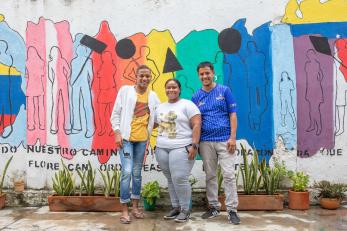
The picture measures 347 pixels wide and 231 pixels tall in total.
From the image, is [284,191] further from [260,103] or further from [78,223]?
[78,223]

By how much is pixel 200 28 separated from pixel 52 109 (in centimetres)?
247

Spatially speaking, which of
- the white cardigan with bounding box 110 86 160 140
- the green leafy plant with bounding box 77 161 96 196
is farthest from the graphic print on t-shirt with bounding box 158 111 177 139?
the green leafy plant with bounding box 77 161 96 196

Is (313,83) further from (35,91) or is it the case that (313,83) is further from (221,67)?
(35,91)

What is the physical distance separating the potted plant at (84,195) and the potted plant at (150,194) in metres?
0.36

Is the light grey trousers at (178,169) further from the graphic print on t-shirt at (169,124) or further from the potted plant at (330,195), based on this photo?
the potted plant at (330,195)

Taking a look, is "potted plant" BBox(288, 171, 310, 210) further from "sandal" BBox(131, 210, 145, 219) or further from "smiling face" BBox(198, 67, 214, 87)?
"sandal" BBox(131, 210, 145, 219)

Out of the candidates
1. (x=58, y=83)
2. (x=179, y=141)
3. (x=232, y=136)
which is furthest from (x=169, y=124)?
(x=58, y=83)

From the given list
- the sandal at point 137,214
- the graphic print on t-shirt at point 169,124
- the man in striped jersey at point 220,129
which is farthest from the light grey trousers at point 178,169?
the sandal at point 137,214

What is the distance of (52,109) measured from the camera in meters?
5.80

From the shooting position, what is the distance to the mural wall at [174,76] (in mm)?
5668

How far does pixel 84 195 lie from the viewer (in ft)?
18.1

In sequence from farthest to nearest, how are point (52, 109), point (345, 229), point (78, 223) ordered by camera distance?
1. point (52, 109)
2. point (78, 223)
3. point (345, 229)

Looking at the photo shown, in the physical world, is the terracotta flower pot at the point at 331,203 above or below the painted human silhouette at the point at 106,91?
below

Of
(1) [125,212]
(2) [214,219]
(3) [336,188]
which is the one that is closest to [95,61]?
(1) [125,212]
